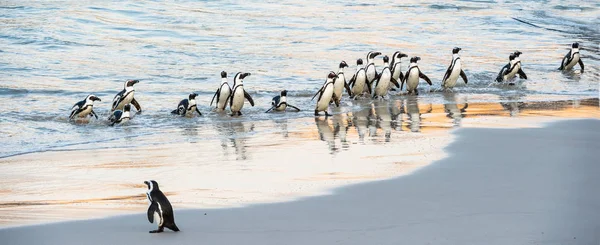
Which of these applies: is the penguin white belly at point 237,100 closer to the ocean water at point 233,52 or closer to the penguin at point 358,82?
the ocean water at point 233,52

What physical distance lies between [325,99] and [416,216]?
20.7ft

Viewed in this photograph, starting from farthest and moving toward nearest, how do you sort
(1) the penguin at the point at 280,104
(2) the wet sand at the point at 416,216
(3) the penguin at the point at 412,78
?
(3) the penguin at the point at 412,78 → (1) the penguin at the point at 280,104 → (2) the wet sand at the point at 416,216

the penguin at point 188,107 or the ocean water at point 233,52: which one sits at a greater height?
the penguin at point 188,107

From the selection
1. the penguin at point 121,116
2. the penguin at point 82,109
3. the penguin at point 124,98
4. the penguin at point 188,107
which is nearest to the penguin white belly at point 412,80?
the penguin at point 188,107

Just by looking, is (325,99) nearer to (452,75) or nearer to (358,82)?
(358,82)

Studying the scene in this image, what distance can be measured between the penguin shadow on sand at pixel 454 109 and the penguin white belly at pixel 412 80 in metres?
0.48

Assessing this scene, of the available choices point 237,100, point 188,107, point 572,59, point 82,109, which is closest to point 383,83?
point 237,100

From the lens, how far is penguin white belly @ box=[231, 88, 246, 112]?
1285 centimetres

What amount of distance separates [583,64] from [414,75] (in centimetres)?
458

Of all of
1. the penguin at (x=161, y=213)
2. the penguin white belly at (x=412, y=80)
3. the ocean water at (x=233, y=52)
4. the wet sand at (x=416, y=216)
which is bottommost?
the ocean water at (x=233, y=52)

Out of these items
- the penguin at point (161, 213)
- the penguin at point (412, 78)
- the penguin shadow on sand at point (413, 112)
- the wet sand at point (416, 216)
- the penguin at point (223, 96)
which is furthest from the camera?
the penguin at point (412, 78)

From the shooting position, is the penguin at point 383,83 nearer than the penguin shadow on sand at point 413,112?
No

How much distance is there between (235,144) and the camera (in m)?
10.1

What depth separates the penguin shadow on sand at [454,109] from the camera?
37.6 ft
